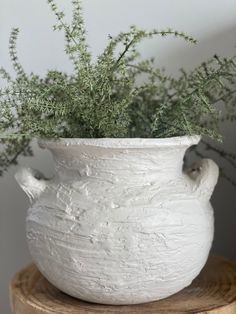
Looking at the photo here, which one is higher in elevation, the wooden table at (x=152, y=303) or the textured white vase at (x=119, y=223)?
the textured white vase at (x=119, y=223)

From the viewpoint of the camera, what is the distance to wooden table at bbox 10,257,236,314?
62 centimetres

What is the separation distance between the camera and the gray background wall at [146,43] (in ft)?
2.81

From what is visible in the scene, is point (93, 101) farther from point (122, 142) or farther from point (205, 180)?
point (205, 180)

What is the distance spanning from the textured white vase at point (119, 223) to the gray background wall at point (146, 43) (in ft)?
0.88

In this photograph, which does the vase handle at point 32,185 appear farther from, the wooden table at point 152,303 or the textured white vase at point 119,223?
the wooden table at point 152,303

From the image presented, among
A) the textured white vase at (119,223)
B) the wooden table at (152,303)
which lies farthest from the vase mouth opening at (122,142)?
the wooden table at (152,303)

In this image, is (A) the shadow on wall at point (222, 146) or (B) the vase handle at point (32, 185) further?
(A) the shadow on wall at point (222, 146)

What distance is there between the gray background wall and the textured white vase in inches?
10.5

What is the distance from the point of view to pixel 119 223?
0.58m

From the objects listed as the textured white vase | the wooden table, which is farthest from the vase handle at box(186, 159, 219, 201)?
the wooden table

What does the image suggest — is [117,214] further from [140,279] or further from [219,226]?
[219,226]

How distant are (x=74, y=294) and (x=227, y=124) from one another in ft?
1.31

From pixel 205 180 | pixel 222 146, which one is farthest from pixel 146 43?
pixel 205 180

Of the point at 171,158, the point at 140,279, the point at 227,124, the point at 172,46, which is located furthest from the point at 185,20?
the point at 140,279
